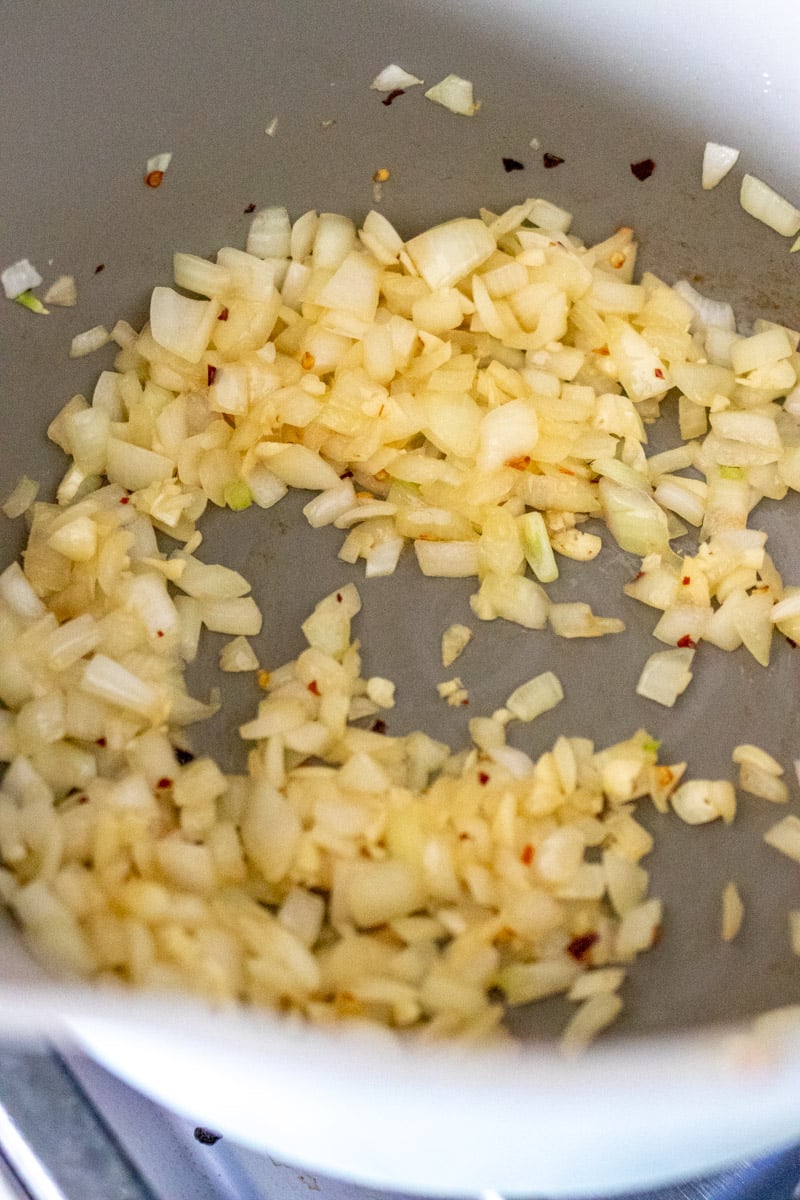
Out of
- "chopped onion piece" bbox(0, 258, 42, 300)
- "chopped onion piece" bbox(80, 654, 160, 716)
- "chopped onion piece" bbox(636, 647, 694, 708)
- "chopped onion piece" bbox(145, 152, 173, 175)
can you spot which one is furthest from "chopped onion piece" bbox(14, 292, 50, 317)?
"chopped onion piece" bbox(636, 647, 694, 708)

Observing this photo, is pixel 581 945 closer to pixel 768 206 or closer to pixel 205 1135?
pixel 205 1135

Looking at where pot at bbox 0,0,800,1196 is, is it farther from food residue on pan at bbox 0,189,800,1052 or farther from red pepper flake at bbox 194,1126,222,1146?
red pepper flake at bbox 194,1126,222,1146

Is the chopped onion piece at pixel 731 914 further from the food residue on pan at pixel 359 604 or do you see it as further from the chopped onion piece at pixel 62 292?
the chopped onion piece at pixel 62 292

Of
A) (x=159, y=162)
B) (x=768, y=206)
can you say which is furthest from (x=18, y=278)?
(x=768, y=206)

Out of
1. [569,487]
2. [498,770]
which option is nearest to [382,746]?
[498,770]

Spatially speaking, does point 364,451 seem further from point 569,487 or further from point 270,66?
point 270,66

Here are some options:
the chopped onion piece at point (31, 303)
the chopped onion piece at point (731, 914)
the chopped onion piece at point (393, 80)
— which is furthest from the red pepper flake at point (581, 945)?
the chopped onion piece at point (393, 80)
